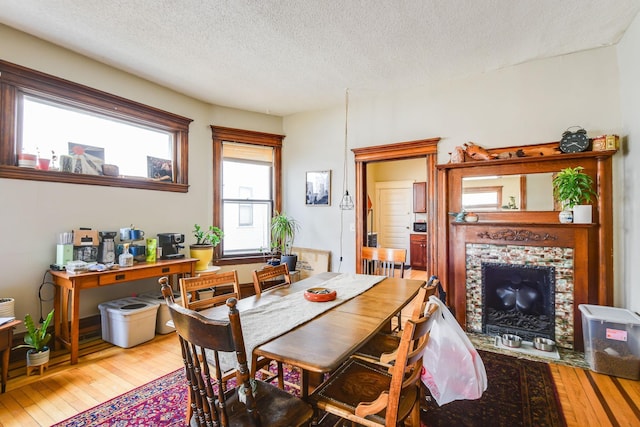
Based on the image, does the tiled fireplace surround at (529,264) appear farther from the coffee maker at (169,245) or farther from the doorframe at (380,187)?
the doorframe at (380,187)

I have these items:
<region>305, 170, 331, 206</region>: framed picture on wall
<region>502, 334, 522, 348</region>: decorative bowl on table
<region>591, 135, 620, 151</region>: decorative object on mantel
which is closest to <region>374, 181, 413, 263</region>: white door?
<region>305, 170, 331, 206</region>: framed picture on wall

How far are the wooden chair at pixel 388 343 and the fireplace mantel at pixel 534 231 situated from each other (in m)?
1.70

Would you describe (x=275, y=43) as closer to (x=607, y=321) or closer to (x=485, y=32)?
(x=485, y=32)

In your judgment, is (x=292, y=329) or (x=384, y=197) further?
(x=384, y=197)

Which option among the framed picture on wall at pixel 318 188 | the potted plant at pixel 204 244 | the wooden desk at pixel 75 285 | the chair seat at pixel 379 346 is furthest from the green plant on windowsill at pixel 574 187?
the wooden desk at pixel 75 285

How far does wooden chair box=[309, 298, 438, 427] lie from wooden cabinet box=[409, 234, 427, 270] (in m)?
5.50

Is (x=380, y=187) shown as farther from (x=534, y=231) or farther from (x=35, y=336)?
(x=35, y=336)

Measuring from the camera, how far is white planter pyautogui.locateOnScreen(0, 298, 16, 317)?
246 centimetres

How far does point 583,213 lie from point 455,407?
85.8 inches

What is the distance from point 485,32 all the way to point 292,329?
2.99 m

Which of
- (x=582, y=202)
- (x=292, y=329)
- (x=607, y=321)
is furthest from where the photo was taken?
(x=582, y=202)

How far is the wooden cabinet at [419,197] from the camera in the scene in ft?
23.0

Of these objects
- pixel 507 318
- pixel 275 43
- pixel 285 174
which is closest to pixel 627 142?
pixel 507 318

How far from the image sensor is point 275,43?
295 centimetres
